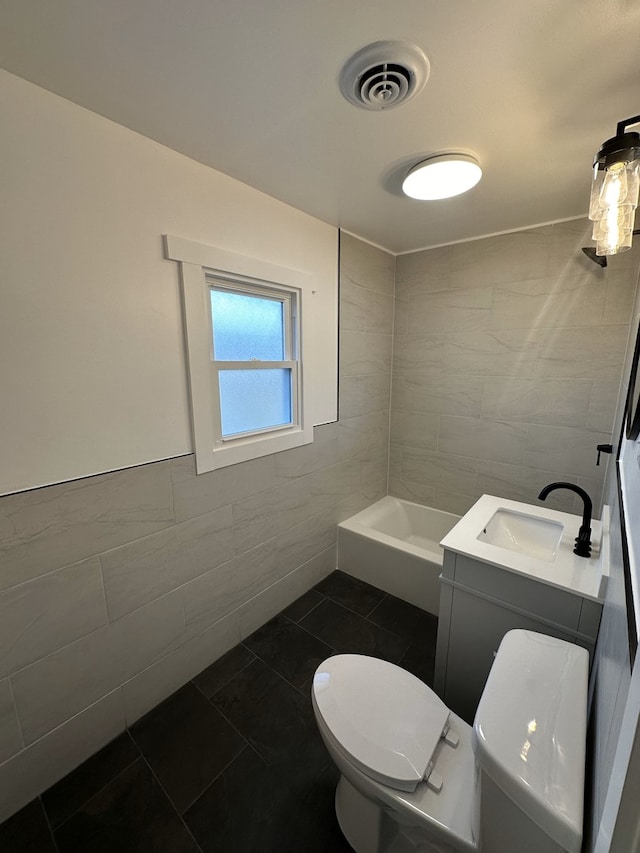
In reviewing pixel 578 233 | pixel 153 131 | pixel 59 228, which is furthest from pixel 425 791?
pixel 578 233

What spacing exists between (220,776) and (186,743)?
0.21m

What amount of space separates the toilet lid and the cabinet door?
393 mm

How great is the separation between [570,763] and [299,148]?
6.40 ft

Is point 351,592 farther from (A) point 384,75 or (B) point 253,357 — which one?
(A) point 384,75

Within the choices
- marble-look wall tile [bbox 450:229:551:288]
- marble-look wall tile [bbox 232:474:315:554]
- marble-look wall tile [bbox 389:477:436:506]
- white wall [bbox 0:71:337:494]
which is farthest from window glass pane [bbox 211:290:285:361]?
marble-look wall tile [bbox 389:477:436:506]

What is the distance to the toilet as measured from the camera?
0.64 metres

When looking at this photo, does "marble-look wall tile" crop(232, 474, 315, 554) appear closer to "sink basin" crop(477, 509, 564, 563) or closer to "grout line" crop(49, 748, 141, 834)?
"grout line" crop(49, 748, 141, 834)

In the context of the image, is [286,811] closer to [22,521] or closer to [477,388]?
[22,521]

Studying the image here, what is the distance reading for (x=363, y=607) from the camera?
214 cm

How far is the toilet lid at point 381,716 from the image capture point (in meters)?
0.89

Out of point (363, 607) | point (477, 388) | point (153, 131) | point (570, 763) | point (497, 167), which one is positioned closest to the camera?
point (570, 763)

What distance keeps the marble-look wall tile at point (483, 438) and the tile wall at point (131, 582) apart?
38.0 inches

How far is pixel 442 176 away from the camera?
1.42 m

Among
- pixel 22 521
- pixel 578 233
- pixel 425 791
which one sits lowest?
pixel 425 791
